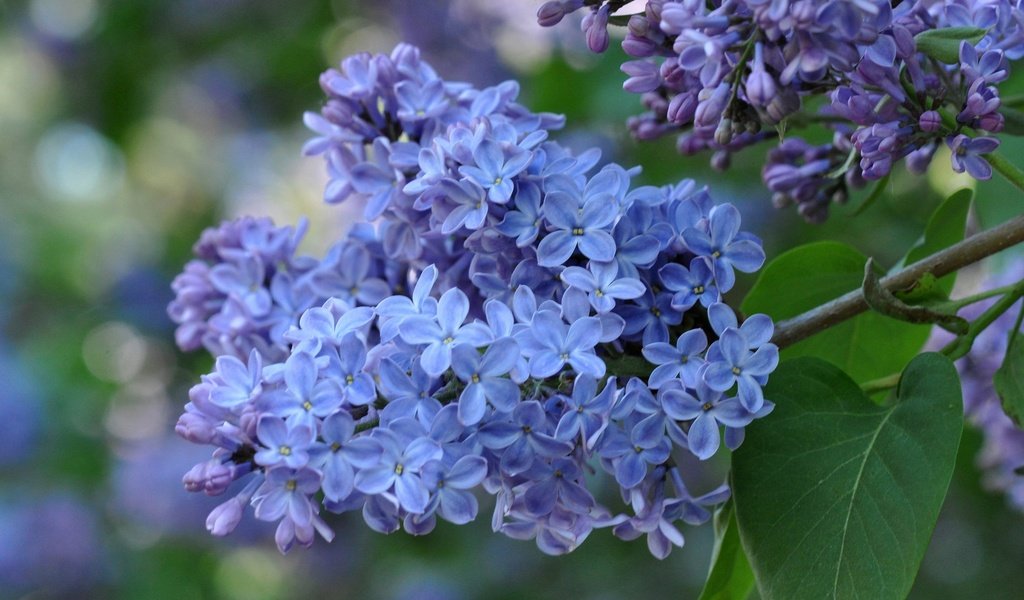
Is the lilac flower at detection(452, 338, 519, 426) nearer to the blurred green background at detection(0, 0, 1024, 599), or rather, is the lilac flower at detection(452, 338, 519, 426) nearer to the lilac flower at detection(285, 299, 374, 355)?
the lilac flower at detection(285, 299, 374, 355)

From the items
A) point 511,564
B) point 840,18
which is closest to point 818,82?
point 840,18

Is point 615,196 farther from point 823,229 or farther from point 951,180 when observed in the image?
point 951,180

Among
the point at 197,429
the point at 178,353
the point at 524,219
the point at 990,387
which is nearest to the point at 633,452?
the point at 524,219

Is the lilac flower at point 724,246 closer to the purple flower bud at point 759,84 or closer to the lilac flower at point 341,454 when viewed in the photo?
the purple flower bud at point 759,84

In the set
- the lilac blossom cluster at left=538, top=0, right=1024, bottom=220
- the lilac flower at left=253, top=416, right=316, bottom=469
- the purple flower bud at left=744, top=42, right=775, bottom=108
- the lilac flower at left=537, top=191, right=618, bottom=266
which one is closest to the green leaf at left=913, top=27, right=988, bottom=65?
the lilac blossom cluster at left=538, top=0, right=1024, bottom=220

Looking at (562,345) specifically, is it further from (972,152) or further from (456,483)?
(972,152)
